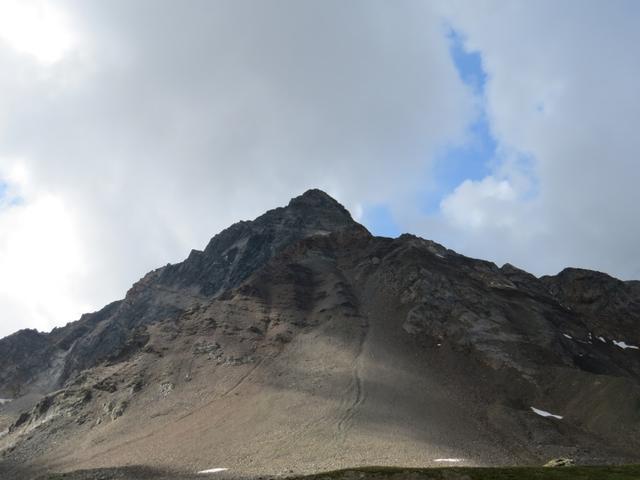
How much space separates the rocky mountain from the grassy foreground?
746 inches

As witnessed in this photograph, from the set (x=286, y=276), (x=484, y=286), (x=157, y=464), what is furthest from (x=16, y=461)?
(x=484, y=286)

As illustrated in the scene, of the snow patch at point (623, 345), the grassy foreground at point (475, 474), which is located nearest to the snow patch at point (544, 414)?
the grassy foreground at point (475, 474)

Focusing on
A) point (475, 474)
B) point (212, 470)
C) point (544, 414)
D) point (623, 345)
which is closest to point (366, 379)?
point (544, 414)

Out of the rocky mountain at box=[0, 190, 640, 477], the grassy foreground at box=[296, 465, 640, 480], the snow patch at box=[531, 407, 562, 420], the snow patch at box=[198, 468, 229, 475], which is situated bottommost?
the grassy foreground at box=[296, 465, 640, 480]

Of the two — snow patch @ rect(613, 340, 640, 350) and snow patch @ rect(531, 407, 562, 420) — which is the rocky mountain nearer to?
snow patch @ rect(613, 340, 640, 350)

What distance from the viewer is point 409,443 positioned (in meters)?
74.0

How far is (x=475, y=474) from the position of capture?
4588 cm

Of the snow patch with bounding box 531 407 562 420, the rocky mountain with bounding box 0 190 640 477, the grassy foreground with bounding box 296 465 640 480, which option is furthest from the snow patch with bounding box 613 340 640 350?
the grassy foreground with bounding box 296 465 640 480

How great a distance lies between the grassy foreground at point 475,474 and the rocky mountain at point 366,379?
62.1 ft

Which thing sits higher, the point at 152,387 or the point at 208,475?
the point at 152,387

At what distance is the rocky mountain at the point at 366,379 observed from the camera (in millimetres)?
77625

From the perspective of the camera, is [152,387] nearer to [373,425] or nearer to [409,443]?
[373,425]

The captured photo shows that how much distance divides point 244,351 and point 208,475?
50251 millimetres

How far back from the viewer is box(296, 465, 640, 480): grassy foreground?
148ft
